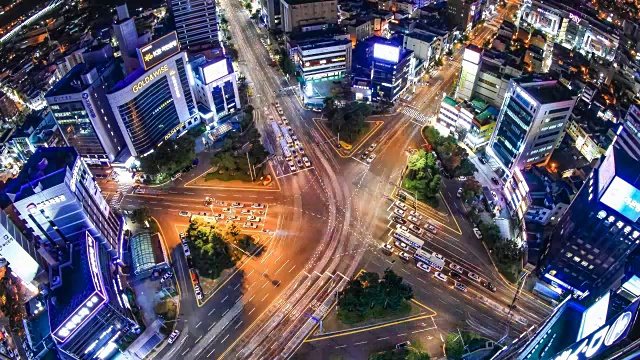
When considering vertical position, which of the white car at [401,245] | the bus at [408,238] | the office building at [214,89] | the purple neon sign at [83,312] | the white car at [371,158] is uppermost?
the office building at [214,89]

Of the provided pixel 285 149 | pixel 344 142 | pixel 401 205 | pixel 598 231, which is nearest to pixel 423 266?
pixel 401 205

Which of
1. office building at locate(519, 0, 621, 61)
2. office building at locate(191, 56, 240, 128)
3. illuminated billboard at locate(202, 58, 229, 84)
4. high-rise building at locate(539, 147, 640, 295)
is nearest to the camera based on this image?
high-rise building at locate(539, 147, 640, 295)

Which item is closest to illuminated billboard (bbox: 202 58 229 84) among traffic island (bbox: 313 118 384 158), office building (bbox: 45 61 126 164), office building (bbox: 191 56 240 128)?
office building (bbox: 191 56 240 128)

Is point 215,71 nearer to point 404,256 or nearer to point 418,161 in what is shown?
point 418,161

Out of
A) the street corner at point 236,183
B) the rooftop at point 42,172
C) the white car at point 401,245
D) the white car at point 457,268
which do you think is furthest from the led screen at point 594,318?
the rooftop at point 42,172

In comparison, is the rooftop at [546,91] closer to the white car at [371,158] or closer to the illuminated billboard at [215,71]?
the white car at [371,158]

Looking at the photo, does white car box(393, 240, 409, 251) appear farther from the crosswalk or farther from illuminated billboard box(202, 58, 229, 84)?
illuminated billboard box(202, 58, 229, 84)

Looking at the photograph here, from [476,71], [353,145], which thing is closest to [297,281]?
[353,145]

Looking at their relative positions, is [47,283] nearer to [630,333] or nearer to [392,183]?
[392,183]
